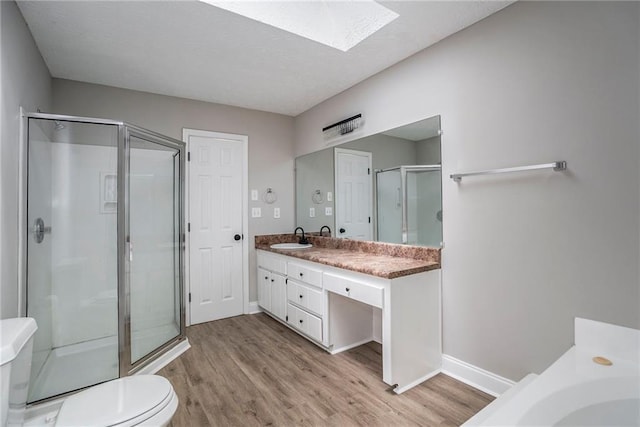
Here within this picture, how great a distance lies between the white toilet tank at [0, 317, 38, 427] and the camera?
1.11 meters

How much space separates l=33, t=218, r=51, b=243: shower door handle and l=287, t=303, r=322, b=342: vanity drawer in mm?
1976

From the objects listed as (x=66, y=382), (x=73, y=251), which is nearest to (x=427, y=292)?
(x=66, y=382)

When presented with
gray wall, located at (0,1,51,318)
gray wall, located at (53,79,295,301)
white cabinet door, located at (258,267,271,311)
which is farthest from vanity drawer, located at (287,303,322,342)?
gray wall, located at (0,1,51,318)

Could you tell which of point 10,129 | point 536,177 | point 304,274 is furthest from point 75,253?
point 536,177

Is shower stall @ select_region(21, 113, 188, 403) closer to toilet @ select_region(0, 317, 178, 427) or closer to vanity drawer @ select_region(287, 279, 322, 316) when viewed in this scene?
toilet @ select_region(0, 317, 178, 427)

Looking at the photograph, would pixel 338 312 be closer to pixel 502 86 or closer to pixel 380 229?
pixel 380 229

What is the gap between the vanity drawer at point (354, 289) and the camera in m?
2.08

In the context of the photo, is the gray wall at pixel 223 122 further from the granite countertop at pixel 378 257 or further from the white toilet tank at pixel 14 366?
the white toilet tank at pixel 14 366

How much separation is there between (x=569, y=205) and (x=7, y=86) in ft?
10.0

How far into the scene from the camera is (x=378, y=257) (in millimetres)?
2637

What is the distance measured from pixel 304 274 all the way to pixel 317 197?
109cm

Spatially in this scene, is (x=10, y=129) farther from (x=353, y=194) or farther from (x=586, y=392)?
(x=586, y=392)

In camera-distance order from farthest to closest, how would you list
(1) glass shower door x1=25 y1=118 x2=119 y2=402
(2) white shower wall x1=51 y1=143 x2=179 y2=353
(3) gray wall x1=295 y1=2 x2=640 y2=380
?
(2) white shower wall x1=51 y1=143 x2=179 y2=353 → (1) glass shower door x1=25 y1=118 x2=119 y2=402 → (3) gray wall x1=295 y1=2 x2=640 y2=380

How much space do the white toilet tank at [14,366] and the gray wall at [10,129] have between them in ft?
1.70
